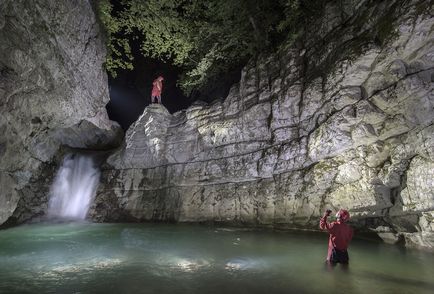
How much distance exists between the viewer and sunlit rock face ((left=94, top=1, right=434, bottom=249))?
8.52 metres

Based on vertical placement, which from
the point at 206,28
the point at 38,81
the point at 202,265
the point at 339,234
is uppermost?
the point at 206,28

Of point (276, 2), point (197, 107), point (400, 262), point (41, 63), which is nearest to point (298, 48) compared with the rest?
point (276, 2)

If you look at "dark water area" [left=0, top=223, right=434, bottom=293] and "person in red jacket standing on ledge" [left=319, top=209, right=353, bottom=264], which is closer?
"dark water area" [left=0, top=223, right=434, bottom=293]

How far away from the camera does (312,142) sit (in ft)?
36.5

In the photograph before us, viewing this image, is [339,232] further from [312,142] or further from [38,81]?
[38,81]

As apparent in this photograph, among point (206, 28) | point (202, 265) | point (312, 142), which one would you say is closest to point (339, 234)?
point (202, 265)

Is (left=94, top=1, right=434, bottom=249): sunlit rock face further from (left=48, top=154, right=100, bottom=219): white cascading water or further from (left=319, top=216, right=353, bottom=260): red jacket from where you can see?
(left=319, top=216, right=353, bottom=260): red jacket

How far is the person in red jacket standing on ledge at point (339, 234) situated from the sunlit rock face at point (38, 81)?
9.54 meters

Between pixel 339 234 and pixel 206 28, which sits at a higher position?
pixel 206 28

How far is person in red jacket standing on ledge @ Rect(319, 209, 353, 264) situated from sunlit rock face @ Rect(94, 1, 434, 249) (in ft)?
9.02

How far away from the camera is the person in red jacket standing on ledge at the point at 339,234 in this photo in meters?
6.94

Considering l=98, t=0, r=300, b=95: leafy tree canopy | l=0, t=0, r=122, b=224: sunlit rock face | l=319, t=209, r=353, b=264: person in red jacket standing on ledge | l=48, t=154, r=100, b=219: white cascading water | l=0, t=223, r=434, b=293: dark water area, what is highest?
l=98, t=0, r=300, b=95: leafy tree canopy

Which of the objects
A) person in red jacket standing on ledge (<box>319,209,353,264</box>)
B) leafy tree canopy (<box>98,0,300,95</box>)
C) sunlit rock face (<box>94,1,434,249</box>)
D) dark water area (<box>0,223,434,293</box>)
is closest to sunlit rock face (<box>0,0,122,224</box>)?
leafy tree canopy (<box>98,0,300,95</box>)

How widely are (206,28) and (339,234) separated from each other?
40.5 ft
